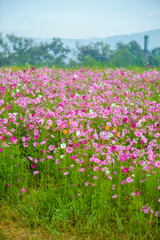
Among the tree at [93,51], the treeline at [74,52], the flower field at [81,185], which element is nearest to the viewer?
the flower field at [81,185]

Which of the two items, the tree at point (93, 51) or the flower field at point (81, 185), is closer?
the flower field at point (81, 185)

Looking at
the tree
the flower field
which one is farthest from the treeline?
the flower field

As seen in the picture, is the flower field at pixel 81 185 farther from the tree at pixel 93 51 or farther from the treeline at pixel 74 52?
the tree at pixel 93 51

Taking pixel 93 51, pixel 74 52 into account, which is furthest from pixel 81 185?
pixel 93 51

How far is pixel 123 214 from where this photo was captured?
319cm

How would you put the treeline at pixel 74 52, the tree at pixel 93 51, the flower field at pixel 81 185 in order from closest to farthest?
1. the flower field at pixel 81 185
2. the treeline at pixel 74 52
3. the tree at pixel 93 51

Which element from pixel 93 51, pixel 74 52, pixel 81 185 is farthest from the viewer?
pixel 93 51

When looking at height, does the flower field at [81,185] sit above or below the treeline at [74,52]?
below

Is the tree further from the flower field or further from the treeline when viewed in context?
the flower field

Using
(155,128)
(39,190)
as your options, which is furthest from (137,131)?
(39,190)

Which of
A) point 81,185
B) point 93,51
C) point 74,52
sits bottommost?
point 81,185

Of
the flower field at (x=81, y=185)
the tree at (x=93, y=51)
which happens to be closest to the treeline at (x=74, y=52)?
the tree at (x=93, y=51)

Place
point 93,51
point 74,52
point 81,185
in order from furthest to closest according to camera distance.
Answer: point 93,51 < point 74,52 < point 81,185

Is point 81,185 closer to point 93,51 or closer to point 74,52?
point 74,52
